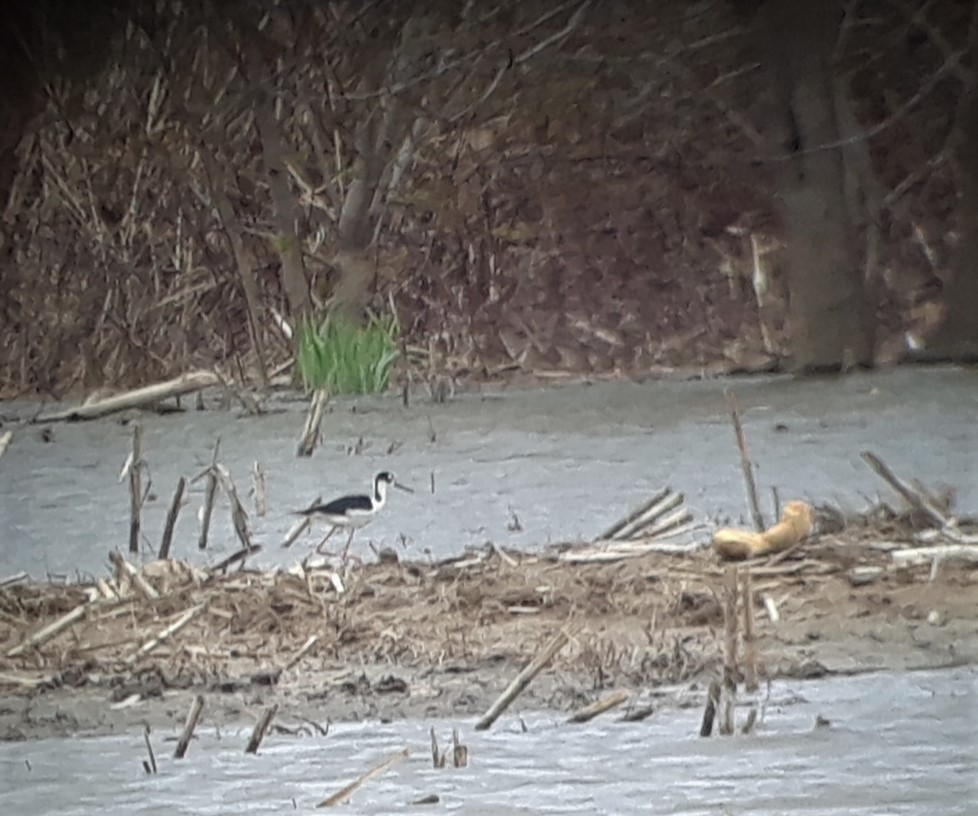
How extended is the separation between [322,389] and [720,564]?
0.32 metres

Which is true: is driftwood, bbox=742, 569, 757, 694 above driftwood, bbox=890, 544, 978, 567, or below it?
below

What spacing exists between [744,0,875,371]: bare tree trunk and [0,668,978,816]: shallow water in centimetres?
26

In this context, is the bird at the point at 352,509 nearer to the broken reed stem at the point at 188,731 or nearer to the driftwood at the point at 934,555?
the broken reed stem at the point at 188,731

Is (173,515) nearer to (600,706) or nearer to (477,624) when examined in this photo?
(477,624)

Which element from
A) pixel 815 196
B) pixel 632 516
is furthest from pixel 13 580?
pixel 815 196

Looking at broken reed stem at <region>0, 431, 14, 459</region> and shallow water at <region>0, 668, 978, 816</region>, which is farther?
broken reed stem at <region>0, 431, 14, 459</region>

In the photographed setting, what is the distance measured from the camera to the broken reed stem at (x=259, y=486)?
127cm

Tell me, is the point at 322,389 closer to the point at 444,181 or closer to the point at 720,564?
the point at 444,181

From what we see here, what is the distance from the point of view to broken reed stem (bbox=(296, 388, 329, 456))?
1285 millimetres

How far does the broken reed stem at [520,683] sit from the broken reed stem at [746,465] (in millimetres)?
172

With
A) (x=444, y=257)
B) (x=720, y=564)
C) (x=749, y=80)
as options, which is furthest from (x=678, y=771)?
(x=749, y=80)

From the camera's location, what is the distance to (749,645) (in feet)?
4.01

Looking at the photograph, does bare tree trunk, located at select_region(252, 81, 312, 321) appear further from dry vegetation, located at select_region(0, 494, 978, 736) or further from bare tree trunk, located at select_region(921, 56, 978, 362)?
bare tree trunk, located at select_region(921, 56, 978, 362)

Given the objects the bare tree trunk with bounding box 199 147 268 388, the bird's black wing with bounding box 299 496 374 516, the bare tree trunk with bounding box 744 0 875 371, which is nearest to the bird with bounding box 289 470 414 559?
the bird's black wing with bounding box 299 496 374 516
